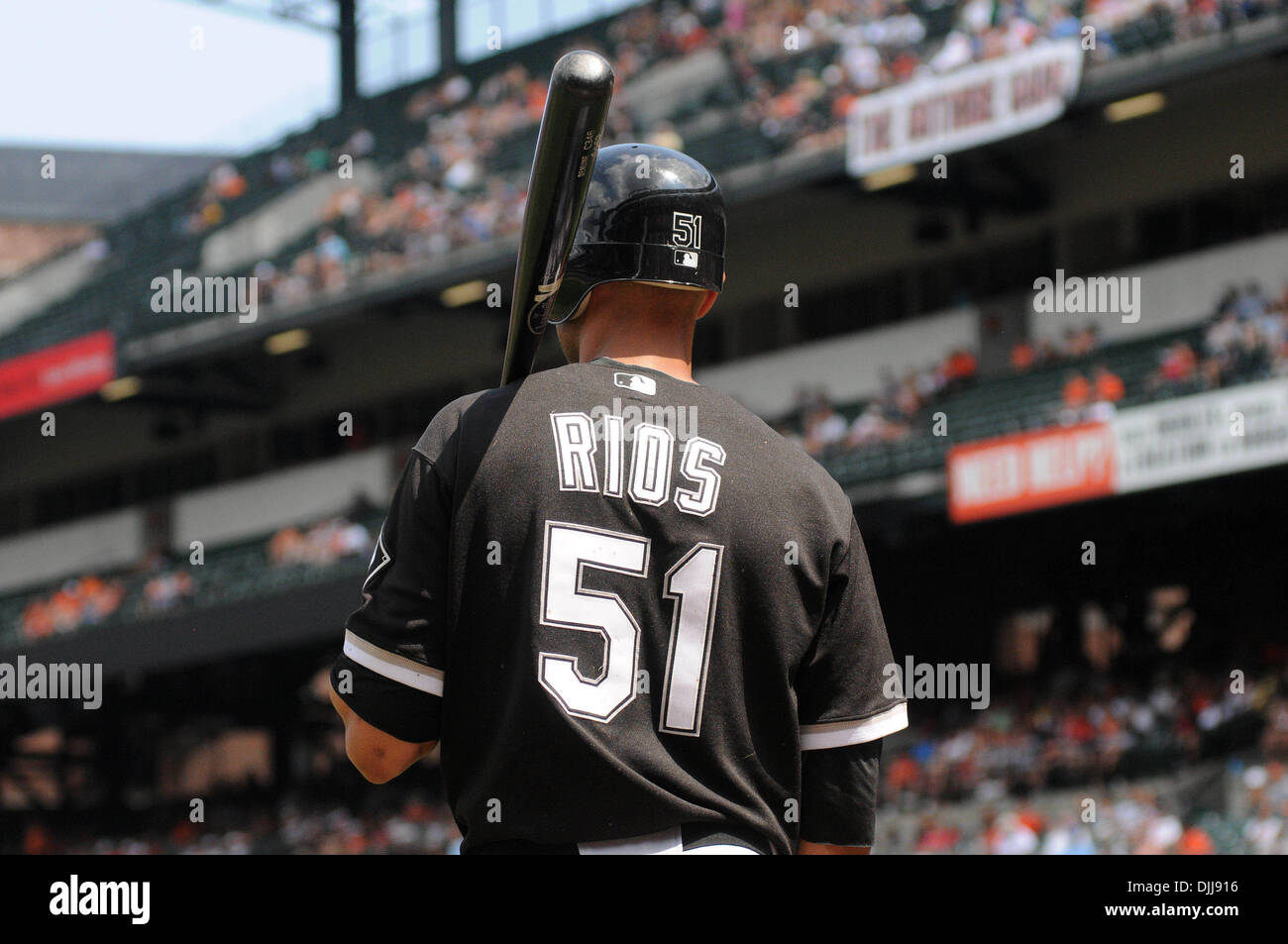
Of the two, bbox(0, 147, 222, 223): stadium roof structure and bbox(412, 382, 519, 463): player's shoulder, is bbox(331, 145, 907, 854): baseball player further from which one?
bbox(0, 147, 222, 223): stadium roof structure

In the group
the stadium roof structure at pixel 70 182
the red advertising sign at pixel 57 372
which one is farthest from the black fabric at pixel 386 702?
the stadium roof structure at pixel 70 182

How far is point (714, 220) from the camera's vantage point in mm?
2551

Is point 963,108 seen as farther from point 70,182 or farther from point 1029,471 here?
point 70,182

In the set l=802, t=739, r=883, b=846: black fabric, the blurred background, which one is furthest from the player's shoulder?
the blurred background

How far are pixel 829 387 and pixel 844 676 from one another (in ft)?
57.4

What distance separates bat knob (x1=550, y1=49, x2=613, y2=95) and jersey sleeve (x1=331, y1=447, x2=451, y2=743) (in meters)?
0.52

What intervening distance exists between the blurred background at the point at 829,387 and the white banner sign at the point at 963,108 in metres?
0.03

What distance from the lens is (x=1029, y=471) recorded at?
49.9 feet

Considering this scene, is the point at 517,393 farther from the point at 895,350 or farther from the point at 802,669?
the point at 895,350

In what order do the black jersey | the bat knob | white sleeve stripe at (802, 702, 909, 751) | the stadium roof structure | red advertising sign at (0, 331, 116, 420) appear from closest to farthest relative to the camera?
the bat knob, the black jersey, white sleeve stripe at (802, 702, 909, 751), red advertising sign at (0, 331, 116, 420), the stadium roof structure

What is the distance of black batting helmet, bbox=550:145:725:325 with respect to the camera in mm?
2488

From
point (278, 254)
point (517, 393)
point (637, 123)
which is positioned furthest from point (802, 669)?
point (278, 254)

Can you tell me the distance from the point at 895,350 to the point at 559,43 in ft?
30.5

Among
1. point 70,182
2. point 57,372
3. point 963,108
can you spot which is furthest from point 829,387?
point 70,182
